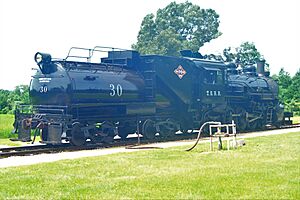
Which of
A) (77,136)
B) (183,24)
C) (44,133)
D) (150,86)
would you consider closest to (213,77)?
(150,86)

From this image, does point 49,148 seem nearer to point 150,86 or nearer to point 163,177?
point 150,86

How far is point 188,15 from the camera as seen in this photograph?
5991cm

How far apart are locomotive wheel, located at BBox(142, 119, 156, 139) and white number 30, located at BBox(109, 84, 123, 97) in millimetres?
2262

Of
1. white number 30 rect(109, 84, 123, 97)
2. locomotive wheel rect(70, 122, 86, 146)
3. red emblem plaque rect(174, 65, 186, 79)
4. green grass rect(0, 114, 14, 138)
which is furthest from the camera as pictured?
green grass rect(0, 114, 14, 138)

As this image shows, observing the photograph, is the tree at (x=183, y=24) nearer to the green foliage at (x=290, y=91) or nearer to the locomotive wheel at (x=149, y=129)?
the green foliage at (x=290, y=91)

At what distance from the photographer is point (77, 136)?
58.6 ft

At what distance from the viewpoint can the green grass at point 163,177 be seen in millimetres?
8523

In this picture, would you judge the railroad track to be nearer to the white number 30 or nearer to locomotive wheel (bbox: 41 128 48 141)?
locomotive wheel (bbox: 41 128 48 141)

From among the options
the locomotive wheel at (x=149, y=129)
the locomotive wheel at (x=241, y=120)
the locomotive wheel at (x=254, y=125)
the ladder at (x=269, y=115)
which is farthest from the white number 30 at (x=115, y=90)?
the ladder at (x=269, y=115)

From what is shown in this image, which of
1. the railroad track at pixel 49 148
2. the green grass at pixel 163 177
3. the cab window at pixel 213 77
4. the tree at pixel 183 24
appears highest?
the tree at pixel 183 24

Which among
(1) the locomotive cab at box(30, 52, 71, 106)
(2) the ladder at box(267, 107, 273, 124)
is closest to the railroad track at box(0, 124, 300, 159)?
(1) the locomotive cab at box(30, 52, 71, 106)

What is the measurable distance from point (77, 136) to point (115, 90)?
8.44ft

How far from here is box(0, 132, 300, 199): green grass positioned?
8.52m

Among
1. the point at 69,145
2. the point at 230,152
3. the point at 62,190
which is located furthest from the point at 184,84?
the point at 62,190
